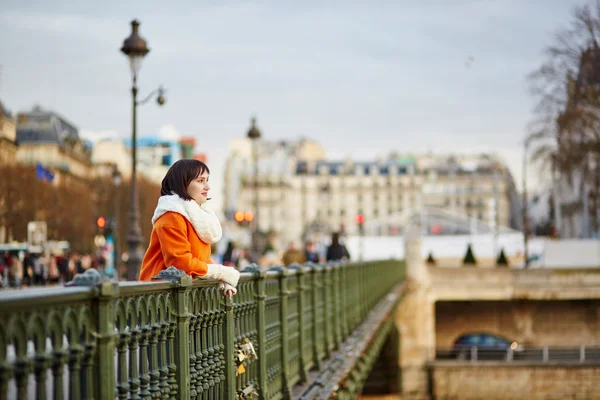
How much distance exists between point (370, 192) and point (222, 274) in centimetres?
17848

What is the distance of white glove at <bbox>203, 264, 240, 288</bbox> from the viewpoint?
6.88 meters

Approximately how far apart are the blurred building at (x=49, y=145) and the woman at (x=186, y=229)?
91.5m

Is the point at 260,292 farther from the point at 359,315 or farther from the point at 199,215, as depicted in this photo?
the point at 359,315

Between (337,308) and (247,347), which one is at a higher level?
(247,347)

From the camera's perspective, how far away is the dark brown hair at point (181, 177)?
22.8ft

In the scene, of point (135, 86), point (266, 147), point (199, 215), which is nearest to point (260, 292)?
point (199, 215)

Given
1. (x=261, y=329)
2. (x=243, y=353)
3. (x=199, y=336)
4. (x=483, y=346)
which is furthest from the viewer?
(x=483, y=346)

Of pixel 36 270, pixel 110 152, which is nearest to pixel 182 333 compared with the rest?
pixel 36 270

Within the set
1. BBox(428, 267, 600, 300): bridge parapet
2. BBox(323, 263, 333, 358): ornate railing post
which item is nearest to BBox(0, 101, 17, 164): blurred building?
BBox(428, 267, 600, 300): bridge parapet

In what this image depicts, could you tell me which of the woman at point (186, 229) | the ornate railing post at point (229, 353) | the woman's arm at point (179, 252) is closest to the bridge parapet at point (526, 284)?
the ornate railing post at point (229, 353)

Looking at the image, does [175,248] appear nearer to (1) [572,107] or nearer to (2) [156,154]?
(1) [572,107]

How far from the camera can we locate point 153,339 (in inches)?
219

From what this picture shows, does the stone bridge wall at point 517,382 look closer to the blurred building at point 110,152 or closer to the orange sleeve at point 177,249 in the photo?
the orange sleeve at point 177,249

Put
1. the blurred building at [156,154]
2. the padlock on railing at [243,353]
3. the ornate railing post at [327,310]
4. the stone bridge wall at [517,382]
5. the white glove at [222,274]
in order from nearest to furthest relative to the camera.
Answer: the white glove at [222,274]
the padlock on railing at [243,353]
the ornate railing post at [327,310]
the stone bridge wall at [517,382]
the blurred building at [156,154]
